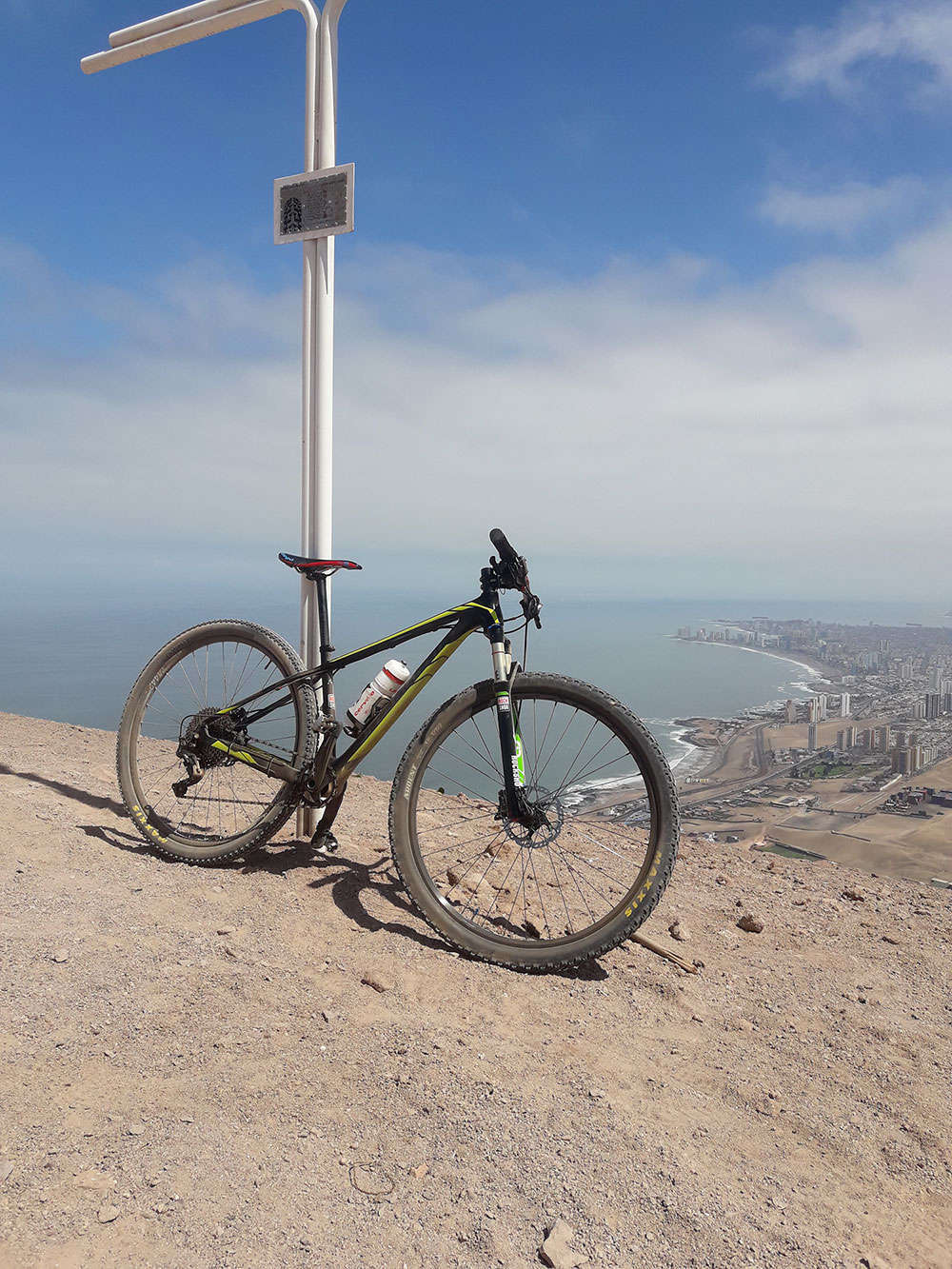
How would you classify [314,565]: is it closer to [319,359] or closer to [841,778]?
[319,359]

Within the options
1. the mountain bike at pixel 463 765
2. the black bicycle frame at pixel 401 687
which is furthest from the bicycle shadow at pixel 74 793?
the black bicycle frame at pixel 401 687

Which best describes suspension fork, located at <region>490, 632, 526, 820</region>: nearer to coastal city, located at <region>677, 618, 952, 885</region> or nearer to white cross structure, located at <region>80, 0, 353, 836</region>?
white cross structure, located at <region>80, 0, 353, 836</region>

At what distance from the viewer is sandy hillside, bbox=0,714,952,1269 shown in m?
1.59

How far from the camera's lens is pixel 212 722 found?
3816mm

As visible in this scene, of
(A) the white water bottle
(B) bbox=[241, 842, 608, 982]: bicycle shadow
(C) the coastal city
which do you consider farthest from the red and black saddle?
(C) the coastal city

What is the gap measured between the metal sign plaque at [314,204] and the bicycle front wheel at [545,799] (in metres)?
2.75

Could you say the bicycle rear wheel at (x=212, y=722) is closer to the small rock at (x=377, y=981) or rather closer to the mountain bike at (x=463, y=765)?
the mountain bike at (x=463, y=765)

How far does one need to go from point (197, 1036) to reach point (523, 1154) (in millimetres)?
1049

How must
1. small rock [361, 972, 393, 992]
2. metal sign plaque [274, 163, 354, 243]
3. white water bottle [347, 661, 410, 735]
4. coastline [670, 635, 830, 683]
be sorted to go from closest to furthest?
small rock [361, 972, 393, 992] < white water bottle [347, 661, 410, 735] < metal sign plaque [274, 163, 354, 243] < coastline [670, 635, 830, 683]

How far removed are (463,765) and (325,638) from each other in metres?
1.07

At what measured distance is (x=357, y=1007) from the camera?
2438mm

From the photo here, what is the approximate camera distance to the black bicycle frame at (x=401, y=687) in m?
3.09

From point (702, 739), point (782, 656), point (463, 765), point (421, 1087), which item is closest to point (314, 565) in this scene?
point (463, 765)

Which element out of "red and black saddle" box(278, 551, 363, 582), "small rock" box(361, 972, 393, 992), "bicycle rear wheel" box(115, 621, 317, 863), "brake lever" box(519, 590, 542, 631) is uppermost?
"red and black saddle" box(278, 551, 363, 582)
